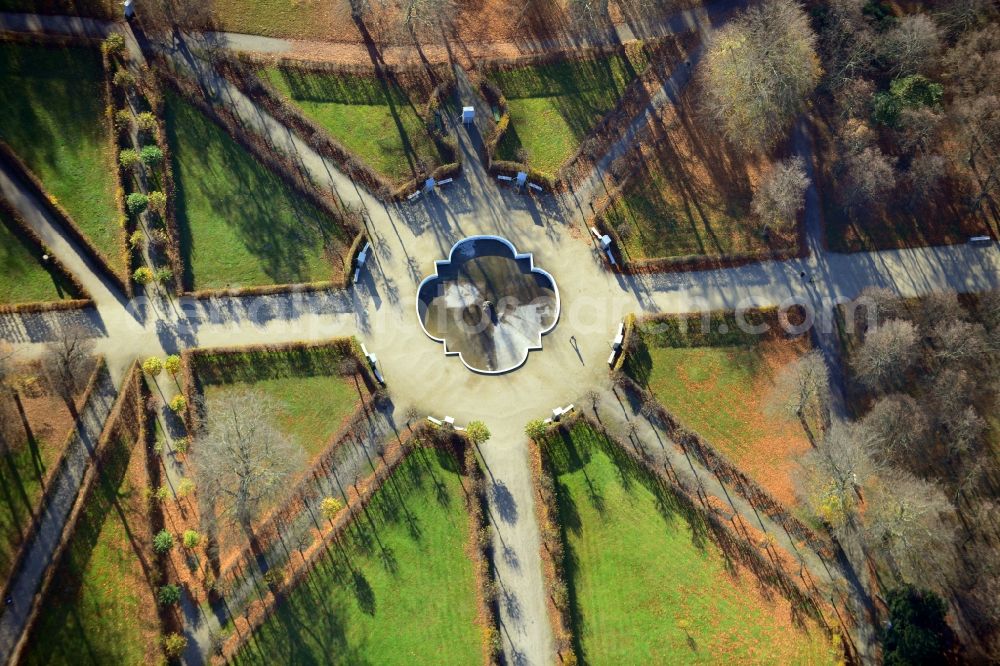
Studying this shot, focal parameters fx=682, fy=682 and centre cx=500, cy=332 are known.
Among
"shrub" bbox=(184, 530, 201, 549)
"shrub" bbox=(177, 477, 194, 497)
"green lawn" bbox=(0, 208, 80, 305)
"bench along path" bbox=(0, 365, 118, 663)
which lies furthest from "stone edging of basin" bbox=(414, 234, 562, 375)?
"green lawn" bbox=(0, 208, 80, 305)

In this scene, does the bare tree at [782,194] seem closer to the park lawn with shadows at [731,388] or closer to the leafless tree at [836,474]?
the park lawn with shadows at [731,388]

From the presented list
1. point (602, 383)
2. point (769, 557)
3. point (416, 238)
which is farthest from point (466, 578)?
point (416, 238)

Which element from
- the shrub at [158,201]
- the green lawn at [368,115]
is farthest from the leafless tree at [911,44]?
the shrub at [158,201]

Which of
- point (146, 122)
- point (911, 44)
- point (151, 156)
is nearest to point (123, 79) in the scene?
point (146, 122)

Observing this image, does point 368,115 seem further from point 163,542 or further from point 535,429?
point 163,542

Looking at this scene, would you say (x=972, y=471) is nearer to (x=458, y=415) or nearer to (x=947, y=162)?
(x=947, y=162)
